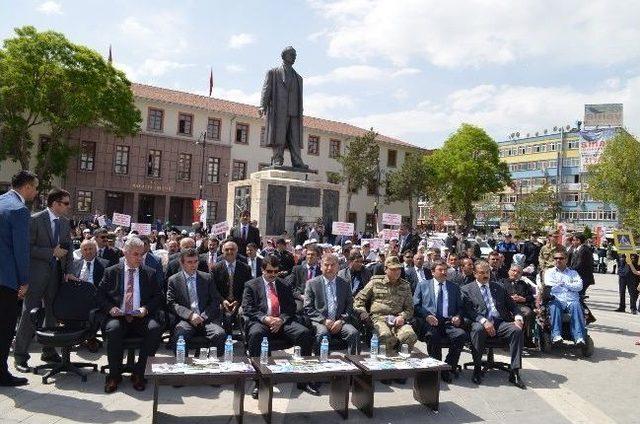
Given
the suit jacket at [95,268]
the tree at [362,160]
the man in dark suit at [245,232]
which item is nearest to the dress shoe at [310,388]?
the suit jacket at [95,268]

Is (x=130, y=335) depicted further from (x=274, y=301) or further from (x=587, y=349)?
(x=587, y=349)

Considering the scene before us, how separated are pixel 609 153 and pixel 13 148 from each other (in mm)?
40250

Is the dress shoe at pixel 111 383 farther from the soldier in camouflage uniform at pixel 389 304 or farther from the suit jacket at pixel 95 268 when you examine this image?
the soldier in camouflage uniform at pixel 389 304

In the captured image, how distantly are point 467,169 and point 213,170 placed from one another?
23863 mm

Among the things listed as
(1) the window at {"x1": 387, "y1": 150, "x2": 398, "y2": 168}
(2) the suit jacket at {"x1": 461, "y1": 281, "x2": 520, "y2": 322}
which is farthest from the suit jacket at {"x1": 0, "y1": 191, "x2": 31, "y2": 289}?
(1) the window at {"x1": 387, "y1": 150, "x2": 398, "y2": 168}

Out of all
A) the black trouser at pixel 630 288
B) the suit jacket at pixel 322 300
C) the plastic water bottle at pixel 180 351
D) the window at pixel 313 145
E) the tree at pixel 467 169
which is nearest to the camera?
the plastic water bottle at pixel 180 351

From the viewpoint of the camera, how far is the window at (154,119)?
4059cm

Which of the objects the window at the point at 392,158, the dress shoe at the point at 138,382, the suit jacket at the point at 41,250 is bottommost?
the dress shoe at the point at 138,382

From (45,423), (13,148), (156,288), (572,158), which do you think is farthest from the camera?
(572,158)

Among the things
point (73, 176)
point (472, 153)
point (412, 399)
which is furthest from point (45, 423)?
point (472, 153)

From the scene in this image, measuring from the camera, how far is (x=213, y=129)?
43219 millimetres

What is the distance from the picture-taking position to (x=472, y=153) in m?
52.8

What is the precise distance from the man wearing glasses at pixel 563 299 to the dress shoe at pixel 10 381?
7085mm

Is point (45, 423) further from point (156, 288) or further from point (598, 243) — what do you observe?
point (598, 243)
